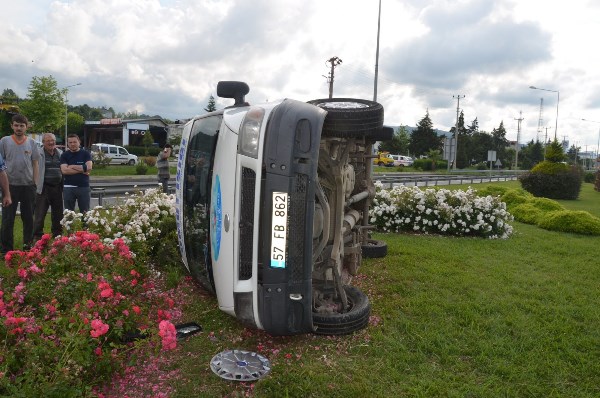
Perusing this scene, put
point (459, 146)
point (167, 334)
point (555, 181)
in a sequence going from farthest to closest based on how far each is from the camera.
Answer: point (459, 146) → point (555, 181) → point (167, 334)

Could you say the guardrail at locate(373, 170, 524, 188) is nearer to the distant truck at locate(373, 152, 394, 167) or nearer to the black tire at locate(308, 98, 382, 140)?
the black tire at locate(308, 98, 382, 140)

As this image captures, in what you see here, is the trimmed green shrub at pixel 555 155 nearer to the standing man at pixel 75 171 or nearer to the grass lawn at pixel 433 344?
the grass lawn at pixel 433 344

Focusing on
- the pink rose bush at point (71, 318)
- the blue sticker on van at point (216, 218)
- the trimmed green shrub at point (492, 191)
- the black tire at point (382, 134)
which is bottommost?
the pink rose bush at point (71, 318)

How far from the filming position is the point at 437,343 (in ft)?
13.6

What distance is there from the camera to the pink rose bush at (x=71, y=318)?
282 cm

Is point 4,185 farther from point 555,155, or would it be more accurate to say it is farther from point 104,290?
point 555,155

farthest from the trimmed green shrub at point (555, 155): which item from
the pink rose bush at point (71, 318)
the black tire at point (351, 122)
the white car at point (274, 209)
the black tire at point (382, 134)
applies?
the pink rose bush at point (71, 318)

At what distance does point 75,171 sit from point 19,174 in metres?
0.78

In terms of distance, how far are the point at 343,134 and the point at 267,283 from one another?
1.57 meters

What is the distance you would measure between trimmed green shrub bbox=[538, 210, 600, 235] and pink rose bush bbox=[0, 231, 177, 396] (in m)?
9.27

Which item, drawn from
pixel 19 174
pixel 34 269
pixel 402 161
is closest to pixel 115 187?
pixel 19 174

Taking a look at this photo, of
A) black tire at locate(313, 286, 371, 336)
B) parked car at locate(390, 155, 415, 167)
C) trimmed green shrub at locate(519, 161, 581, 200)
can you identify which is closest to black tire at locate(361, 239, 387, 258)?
black tire at locate(313, 286, 371, 336)

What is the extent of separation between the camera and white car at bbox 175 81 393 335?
3449 millimetres

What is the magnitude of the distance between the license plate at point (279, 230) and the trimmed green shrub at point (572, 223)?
9.38 m
